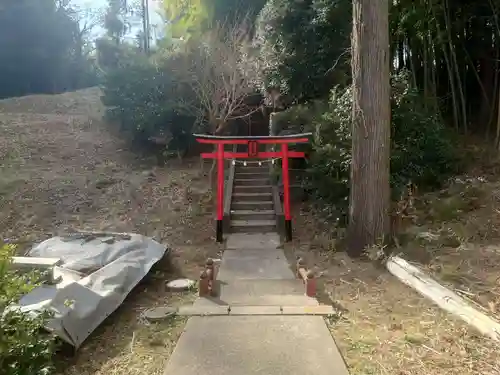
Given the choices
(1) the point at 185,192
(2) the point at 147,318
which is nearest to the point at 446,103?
(1) the point at 185,192

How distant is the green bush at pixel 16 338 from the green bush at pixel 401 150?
480 centimetres

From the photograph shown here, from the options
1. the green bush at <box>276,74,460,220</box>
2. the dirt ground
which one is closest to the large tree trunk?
the green bush at <box>276,74,460,220</box>

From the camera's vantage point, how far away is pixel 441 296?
3.76m

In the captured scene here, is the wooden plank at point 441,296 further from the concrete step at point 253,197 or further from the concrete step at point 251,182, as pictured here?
the concrete step at point 251,182

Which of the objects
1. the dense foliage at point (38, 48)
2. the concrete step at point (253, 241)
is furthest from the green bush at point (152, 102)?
the dense foliage at point (38, 48)

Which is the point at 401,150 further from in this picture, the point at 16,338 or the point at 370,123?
the point at 16,338

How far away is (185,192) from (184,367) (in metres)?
6.36

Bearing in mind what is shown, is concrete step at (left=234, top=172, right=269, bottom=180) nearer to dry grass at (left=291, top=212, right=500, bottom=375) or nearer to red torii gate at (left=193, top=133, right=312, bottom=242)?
red torii gate at (left=193, top=133, right=312, bottom=242)

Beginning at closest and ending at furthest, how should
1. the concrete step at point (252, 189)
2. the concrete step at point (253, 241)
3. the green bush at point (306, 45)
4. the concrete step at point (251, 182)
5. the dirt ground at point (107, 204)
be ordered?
the dirt ground at point (107, 204), the concrete step at point (253, 241), the green bush at point (306, 45), the concrete step at point (252, 189), the concrete step at point (251, 182)

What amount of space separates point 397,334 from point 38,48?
19240 millimetres

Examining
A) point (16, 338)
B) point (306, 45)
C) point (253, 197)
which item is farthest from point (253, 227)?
point (16, 338)

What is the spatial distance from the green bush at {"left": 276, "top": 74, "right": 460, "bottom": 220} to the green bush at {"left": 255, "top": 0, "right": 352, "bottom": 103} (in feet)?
5.28

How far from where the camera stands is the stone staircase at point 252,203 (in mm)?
7824

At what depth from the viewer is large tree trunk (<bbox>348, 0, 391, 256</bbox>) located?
5.27m
